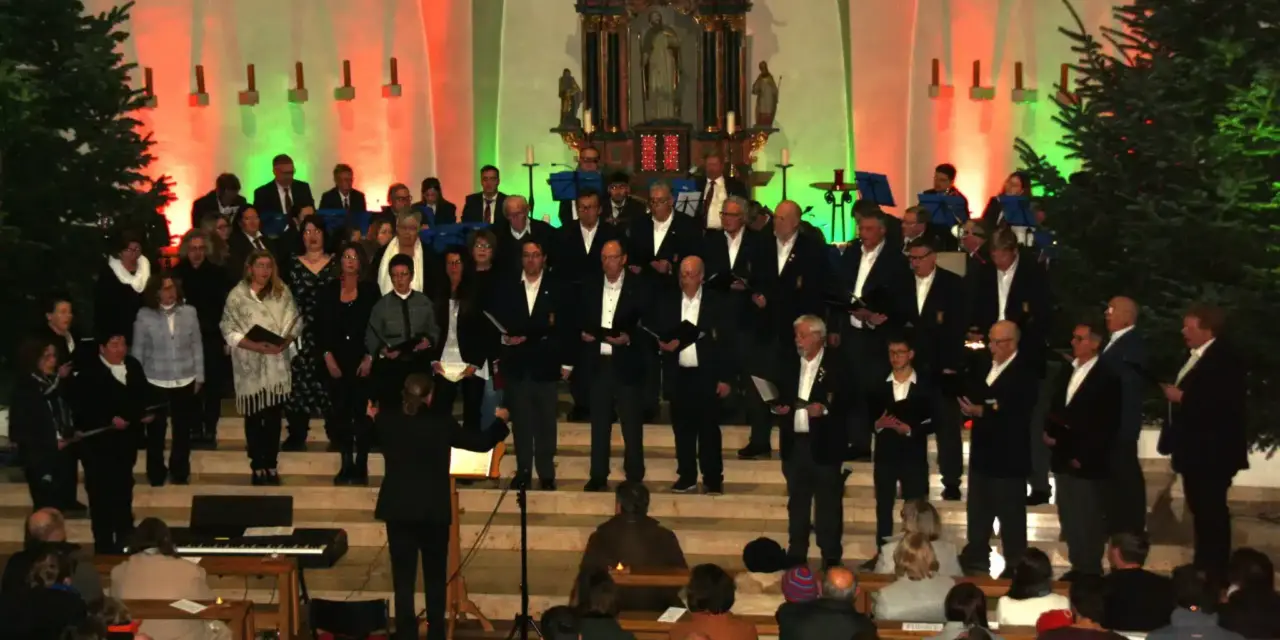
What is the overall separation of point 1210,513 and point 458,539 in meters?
3.87

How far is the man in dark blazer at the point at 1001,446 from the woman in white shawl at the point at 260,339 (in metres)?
4.06

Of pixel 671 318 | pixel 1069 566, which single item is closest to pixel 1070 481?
pixel 1069 566

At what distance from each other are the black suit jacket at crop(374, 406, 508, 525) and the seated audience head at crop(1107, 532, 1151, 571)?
2.79 metres

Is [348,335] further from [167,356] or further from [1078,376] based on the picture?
[1078,376]

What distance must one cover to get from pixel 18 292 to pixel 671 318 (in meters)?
4.38

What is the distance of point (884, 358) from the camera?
10266mm

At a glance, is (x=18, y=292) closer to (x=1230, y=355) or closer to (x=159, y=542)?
(x=159, y=542)

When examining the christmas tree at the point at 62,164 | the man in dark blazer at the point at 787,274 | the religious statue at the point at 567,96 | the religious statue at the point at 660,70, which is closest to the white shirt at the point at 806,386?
the man in dark blazer at the point at 787,274

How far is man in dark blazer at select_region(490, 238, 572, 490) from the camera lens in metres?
10.4

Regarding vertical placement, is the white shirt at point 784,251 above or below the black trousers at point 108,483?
above

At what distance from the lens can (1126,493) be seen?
9398mm

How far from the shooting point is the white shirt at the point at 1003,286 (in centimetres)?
1020

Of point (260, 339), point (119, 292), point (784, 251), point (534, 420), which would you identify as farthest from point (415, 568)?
point (119, 292)

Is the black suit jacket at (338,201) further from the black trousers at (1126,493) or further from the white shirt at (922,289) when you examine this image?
the black trousers at (1126,493)
